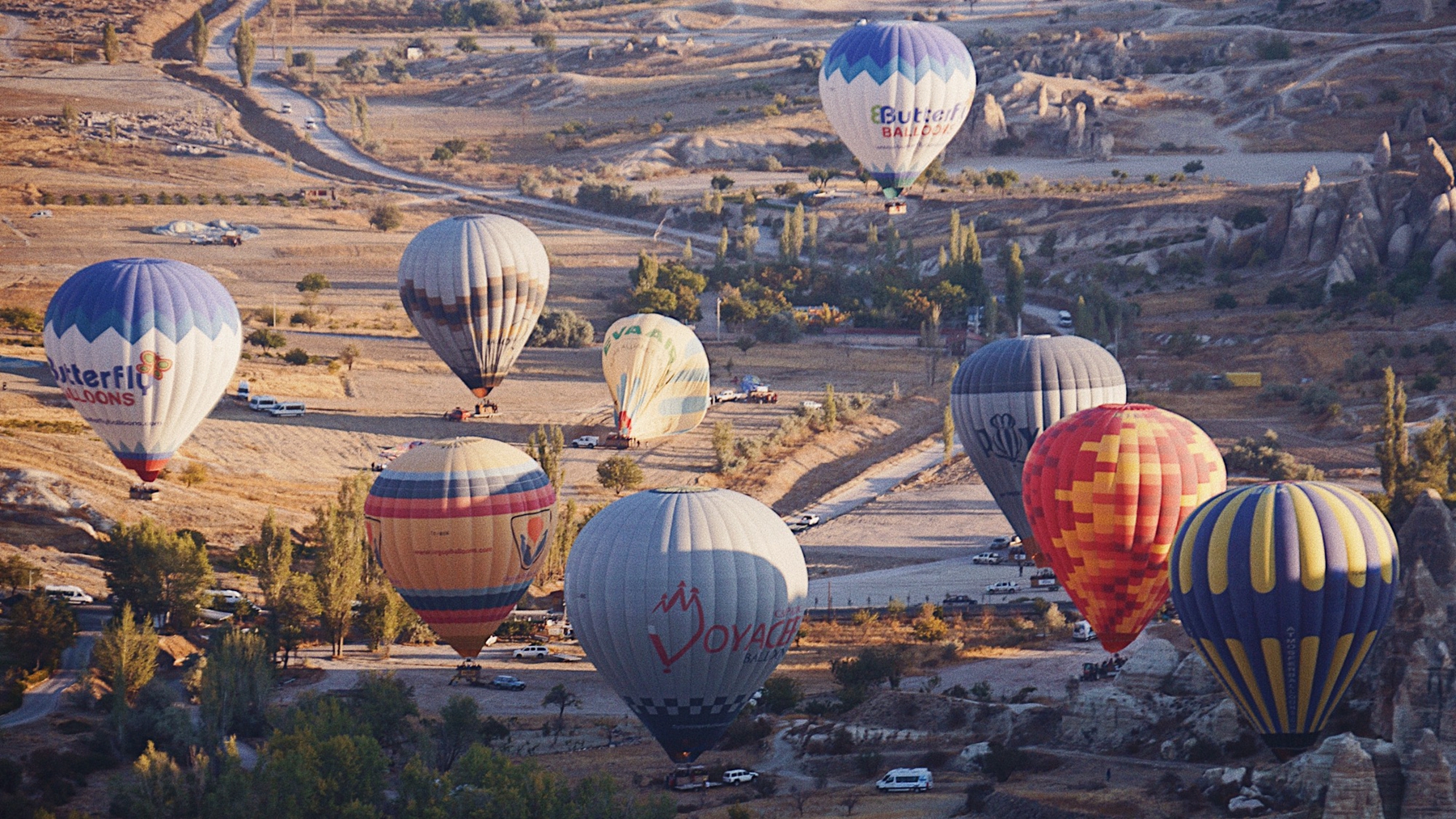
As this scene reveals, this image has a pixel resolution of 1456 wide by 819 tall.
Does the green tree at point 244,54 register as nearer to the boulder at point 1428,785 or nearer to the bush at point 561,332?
the bush at point 561,332

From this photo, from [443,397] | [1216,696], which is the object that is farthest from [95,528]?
[1216,696]

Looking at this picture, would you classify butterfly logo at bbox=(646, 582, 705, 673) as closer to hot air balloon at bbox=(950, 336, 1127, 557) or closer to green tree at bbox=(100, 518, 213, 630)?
hot air balloon at bbox=(950, 336, 1127, 557)

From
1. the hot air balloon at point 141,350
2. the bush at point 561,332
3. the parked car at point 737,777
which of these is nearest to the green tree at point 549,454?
the hot air balloon at point 141,350

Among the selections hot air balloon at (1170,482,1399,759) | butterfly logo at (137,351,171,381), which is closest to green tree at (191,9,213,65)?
butterfly logo at (137,351,171,381)

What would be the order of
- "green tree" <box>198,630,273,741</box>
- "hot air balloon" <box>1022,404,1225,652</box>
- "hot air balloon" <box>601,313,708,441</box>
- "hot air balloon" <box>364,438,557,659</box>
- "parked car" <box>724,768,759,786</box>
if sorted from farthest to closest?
1. "hot air balloon" <box>601,313,708,441</box>
2. "hot air balloon" <box>364,438,557,659</box>
3. "green tree" <box>198,630,273,741</box>
4. "hot air balloon" <box>1022,404,1225,652</box>
5. "parked car" <box>724,768,759,786</box>

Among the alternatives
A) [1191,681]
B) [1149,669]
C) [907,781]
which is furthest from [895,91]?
[907,781]

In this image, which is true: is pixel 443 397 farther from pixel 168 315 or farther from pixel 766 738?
pixel 766 738
